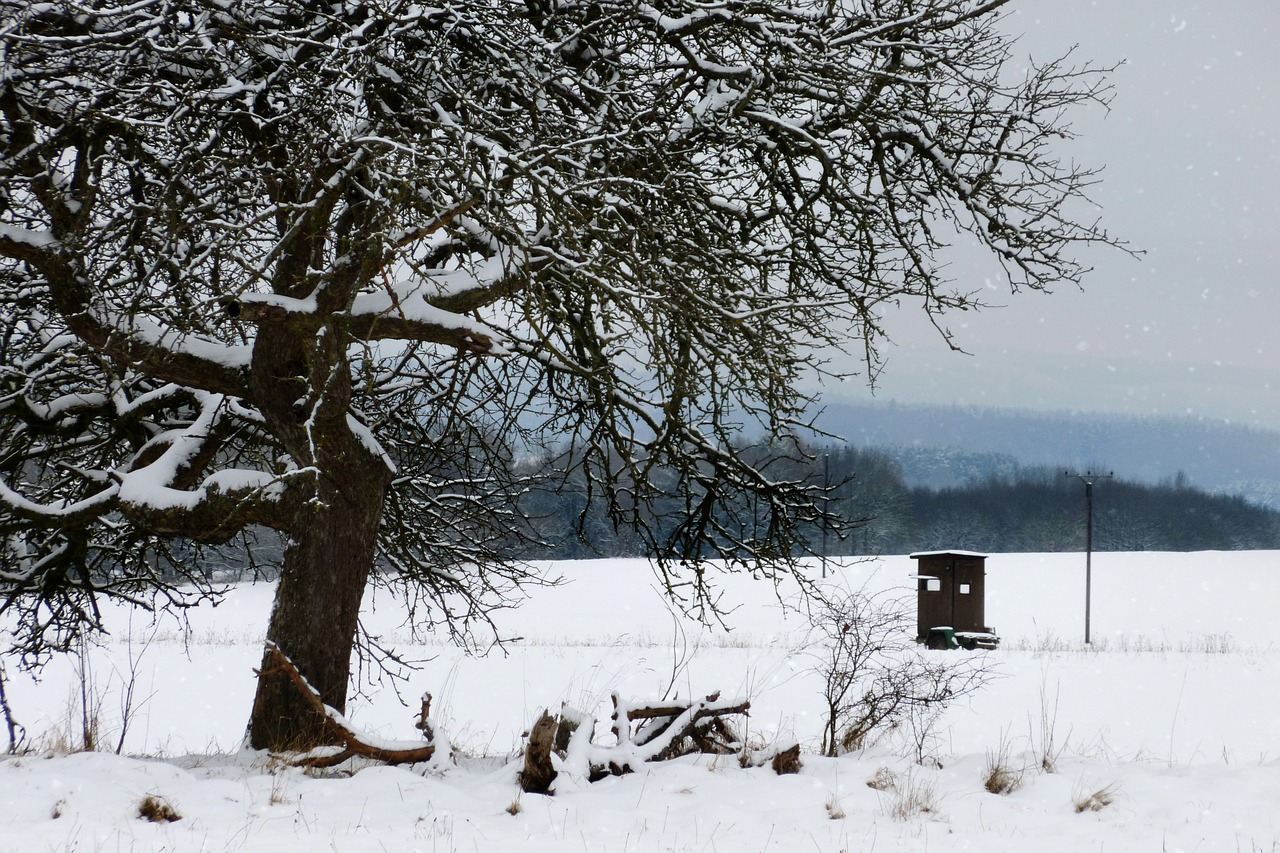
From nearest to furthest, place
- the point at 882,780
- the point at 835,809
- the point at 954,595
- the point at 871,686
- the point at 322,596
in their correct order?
1. the point at 835,809
2. the point at 882,780
3. the point at 322,596
4. the point at 871,686
5. the point at 954,595

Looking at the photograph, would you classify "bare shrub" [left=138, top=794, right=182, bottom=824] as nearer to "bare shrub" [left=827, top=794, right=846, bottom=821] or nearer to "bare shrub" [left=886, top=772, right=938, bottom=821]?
"bare shrub" [left=827, top=794, right=846, bottom=821]

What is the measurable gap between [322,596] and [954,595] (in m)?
20.3

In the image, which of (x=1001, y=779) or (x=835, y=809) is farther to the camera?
(x=1001, y=779)

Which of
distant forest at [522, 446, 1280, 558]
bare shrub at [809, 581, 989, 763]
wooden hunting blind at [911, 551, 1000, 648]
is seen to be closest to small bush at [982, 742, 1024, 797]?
bare shrub at [809, 581, 989, 763]

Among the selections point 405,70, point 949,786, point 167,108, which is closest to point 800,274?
point 405,70

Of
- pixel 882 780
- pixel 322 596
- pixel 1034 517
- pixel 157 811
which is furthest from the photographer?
pixel 1034 517

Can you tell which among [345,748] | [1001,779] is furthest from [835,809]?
[345,748]

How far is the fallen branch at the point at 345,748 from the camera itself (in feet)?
17.4

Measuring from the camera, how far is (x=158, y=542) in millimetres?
8383

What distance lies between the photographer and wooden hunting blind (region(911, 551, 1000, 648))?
23484 millimetres

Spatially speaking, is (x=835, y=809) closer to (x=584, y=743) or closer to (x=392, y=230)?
(x=584, y=743)

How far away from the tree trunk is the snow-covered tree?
0.07 feet

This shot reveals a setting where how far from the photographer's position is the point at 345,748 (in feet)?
17.8

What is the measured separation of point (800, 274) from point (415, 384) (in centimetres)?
330
